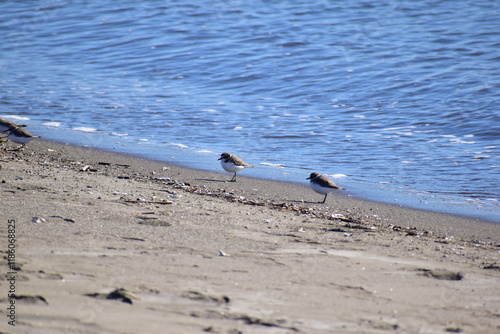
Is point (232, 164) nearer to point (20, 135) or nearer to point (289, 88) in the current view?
point (20, 135)

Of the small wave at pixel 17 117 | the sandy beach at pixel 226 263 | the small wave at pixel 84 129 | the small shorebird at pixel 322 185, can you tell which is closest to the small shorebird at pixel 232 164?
the sandy beach at pixel 226 263

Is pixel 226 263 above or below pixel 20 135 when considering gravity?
below

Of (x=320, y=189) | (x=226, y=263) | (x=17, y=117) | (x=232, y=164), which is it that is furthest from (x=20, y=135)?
(x=226, y=263)

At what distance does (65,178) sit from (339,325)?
4.92m

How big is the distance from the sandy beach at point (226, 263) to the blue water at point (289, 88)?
1833 mm

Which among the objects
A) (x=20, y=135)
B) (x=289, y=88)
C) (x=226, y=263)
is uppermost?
(x=289, y=88)

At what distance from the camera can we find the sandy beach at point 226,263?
3791 mm

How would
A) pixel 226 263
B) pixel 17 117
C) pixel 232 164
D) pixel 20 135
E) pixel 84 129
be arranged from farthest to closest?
pixel 17 117 < pixel 84 129 < pixel 20 135 < pixel 232 164 < pixel 226 263

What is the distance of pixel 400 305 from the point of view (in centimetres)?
425

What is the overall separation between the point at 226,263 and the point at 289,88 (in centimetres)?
1146

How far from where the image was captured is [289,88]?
1580 centimetres

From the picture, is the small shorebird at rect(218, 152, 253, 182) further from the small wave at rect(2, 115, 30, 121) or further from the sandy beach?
the small wave at rect(2, 115, 30, 121)

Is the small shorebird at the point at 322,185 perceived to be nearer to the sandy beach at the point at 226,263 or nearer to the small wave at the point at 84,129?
the sandy beach at the point at 226,263

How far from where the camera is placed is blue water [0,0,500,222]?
10.0 m
